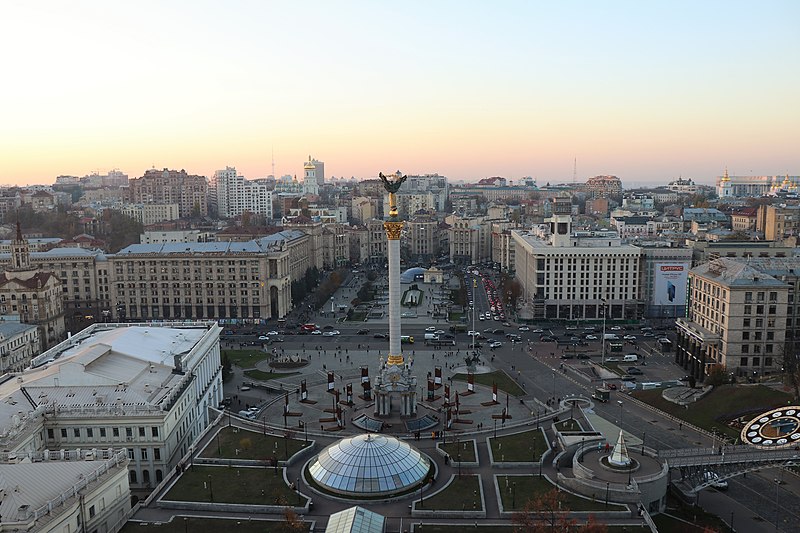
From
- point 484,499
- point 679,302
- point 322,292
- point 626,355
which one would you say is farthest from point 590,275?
point 484,499

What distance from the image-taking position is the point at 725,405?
64625 mm

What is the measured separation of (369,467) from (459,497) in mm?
6446

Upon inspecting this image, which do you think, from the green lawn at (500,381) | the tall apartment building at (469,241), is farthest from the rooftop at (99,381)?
the tall apartment building at (469,241)

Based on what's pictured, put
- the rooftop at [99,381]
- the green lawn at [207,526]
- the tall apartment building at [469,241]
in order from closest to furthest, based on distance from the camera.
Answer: the green lawn at [207,526]
the rooftop at [99,381]
the tall apartment building at [469,241]

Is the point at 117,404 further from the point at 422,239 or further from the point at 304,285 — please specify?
the point at 422,239

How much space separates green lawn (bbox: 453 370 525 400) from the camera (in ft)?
246

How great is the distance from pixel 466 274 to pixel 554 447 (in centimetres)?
11414

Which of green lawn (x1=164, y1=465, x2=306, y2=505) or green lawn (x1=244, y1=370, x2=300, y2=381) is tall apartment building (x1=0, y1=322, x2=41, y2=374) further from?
green lawn (x1=164, y1=465, x2=306, y2=505)

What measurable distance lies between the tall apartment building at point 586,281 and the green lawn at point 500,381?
33504 millimetres

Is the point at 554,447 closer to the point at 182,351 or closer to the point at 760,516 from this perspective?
the point at 760,516

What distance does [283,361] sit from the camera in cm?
8731

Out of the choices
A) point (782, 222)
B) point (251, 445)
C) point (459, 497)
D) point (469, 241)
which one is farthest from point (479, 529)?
point (469, 241)

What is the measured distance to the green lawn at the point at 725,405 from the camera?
204 ft

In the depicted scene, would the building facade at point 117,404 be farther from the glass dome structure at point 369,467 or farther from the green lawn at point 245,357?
the green lawn at point 245,357
